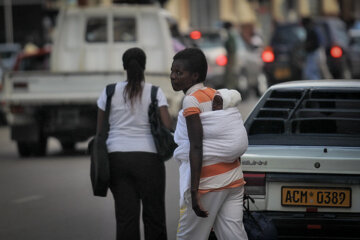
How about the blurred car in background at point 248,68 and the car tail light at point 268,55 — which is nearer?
the car tail light at point 268,55

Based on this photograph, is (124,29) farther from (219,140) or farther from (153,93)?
(219,140)

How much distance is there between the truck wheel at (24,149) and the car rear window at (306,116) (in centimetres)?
827

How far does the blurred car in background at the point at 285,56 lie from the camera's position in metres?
23.2

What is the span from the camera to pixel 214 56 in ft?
84.5

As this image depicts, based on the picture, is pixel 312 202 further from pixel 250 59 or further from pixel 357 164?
pixel 250 59

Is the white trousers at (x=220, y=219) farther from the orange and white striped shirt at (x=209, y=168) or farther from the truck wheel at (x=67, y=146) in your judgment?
the truck wheel at (x=67, y=146)

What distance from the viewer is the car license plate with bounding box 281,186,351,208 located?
648cm

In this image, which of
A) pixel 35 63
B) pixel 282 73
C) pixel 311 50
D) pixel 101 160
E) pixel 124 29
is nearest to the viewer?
pixel 101 160

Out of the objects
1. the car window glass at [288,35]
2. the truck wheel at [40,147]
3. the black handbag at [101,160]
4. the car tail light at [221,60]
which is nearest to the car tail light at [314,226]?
the black handbag at [101,160]

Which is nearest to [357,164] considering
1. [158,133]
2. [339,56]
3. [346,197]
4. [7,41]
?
[346,197]

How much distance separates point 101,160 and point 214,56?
63.2ft

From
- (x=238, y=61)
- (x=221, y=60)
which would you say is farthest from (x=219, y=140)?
(x=238, y=61)

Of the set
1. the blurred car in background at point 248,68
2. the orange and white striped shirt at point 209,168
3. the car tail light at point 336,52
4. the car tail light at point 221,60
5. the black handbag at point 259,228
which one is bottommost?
the blurred car in background at point 248,68

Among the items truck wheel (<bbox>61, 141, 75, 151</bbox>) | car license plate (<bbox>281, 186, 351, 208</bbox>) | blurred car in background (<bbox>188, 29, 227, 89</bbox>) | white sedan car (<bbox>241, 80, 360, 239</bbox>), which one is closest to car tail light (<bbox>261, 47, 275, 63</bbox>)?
blurred car in background (<bbox>188, 29, 227, 89</bbox>)
